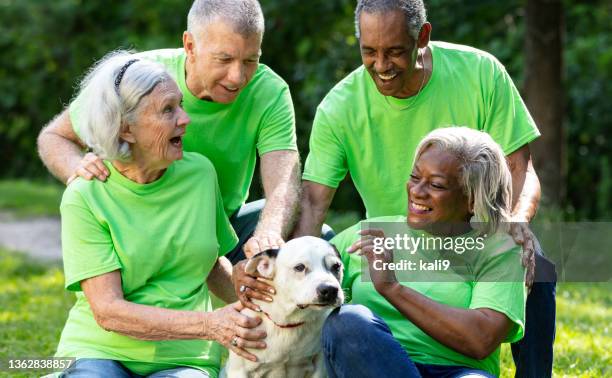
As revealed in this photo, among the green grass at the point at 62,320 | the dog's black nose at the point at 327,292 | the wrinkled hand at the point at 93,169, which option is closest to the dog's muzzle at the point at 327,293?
the dog's black nose at the point at 327,292

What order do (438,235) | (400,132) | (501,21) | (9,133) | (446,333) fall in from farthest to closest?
(9,133) → (501,21) → (400,132) → (438,235) → (446,333)

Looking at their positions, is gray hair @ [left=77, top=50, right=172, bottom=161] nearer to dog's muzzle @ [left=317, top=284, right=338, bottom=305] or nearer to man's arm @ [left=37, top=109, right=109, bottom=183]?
man's arm @ [left=37, top=109, right=109, bottom=183]

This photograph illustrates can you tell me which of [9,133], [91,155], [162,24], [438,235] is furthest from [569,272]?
[9,133]

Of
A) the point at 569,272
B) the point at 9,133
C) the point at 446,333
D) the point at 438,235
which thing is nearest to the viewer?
the point at 446,333

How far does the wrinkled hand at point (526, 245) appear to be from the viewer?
3934 mm

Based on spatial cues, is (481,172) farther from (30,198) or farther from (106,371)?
(30,198)

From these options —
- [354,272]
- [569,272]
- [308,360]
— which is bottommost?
[569,272]

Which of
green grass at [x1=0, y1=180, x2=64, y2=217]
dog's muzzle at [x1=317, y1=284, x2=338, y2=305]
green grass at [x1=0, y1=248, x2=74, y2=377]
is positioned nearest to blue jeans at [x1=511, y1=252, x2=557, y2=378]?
dog's muzzle at [x1=317, y1=284, x2=338, y2=305]

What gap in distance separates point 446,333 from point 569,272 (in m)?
5.09

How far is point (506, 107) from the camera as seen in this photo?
4707 mm

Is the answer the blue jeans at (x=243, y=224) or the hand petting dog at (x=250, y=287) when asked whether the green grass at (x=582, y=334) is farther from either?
the hand petting dog at (x=250, y=287)

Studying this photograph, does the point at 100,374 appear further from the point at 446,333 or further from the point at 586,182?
the point at 586,182

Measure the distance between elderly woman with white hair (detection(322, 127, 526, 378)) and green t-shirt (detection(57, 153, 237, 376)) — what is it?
1.96 feet

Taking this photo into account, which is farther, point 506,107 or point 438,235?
point 506,107
